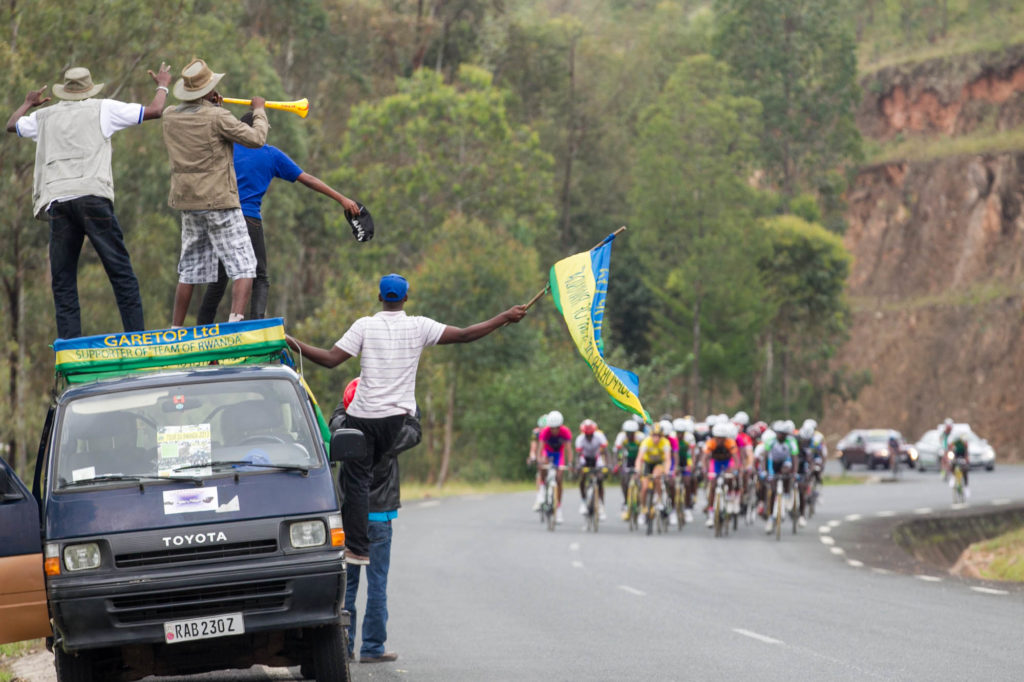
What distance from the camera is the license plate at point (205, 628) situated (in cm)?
877

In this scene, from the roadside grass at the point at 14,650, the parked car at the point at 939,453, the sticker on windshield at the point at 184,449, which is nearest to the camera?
the sticker on windshield at the point at 184,449

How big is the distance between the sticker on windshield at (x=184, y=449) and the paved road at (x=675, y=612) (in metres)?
A: 2.32

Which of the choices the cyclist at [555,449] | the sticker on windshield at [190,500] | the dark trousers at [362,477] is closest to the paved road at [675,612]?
the dark trousers at [362,477]

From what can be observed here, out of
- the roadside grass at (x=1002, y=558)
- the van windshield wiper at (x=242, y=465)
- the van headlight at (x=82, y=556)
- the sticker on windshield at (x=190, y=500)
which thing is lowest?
the roadside grass at (x=1002, y=558)

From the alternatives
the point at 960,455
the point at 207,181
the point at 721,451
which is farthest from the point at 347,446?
the point at 960,455

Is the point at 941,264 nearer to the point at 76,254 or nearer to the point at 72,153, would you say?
the point at 76,254

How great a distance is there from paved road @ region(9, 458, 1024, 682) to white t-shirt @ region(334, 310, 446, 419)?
1770 mm

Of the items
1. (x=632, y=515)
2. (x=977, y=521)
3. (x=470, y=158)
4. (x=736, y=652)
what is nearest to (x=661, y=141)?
(x=470, y=158)

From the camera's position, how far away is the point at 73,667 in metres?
9.13

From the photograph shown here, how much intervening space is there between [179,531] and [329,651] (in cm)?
117

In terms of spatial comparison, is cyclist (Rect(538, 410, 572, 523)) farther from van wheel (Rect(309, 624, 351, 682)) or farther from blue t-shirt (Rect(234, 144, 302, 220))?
van wheel (Rect(309, 624, 351, 682))

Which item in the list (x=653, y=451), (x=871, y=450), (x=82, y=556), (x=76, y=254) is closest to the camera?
(x=82, y=556)

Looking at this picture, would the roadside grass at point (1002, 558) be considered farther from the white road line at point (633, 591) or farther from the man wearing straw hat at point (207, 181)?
the man wearing straw hat at point (207, 181)

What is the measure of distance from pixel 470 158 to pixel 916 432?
29.4 metres
